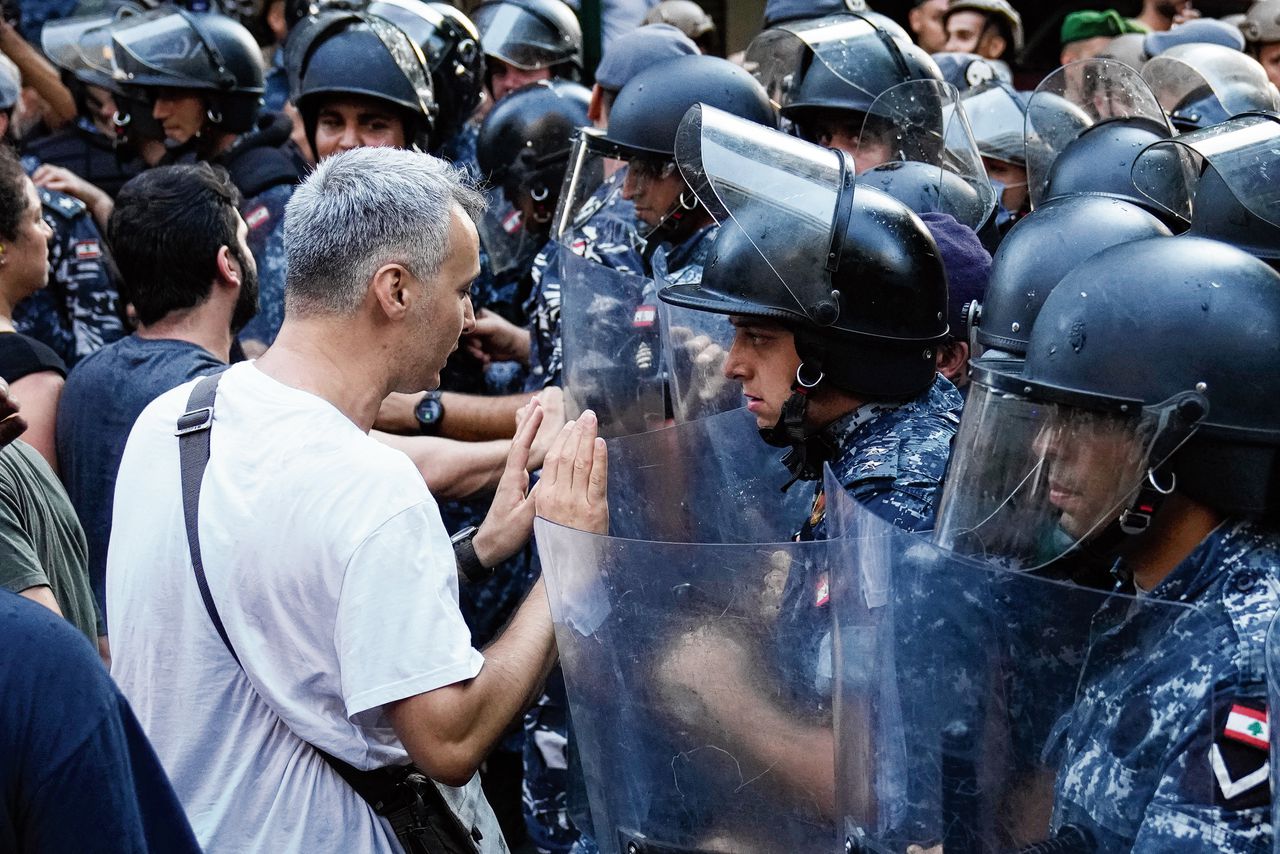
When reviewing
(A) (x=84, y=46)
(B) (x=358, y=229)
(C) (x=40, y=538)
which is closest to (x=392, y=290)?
(B) (x=358, y=229)

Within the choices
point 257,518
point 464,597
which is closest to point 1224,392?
point 257,518

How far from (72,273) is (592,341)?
2212 mm

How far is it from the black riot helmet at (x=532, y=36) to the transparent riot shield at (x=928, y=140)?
7.38 feet

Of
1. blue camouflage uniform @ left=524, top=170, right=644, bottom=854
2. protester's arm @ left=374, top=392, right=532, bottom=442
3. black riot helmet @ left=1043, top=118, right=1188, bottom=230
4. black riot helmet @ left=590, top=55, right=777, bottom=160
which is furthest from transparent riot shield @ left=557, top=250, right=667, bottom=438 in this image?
black riot helmet @ left=1043, top=118, right=1188, bottom=230

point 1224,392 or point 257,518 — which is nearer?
point 1224,392

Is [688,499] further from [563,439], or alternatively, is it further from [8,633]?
[8,633]

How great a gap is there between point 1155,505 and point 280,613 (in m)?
1.25

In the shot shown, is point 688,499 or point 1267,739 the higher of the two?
point 1267,739

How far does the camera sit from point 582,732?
229cm

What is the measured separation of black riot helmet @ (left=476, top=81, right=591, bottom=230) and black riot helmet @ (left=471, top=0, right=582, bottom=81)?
1.24 m

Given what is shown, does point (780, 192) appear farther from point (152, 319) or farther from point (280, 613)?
point (152, 319)

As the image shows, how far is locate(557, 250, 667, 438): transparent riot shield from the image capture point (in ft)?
11.9

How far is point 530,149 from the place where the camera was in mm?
5148

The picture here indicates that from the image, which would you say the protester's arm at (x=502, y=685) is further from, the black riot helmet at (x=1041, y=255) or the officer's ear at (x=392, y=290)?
the black riot helmet at (x=1041, y=255)
